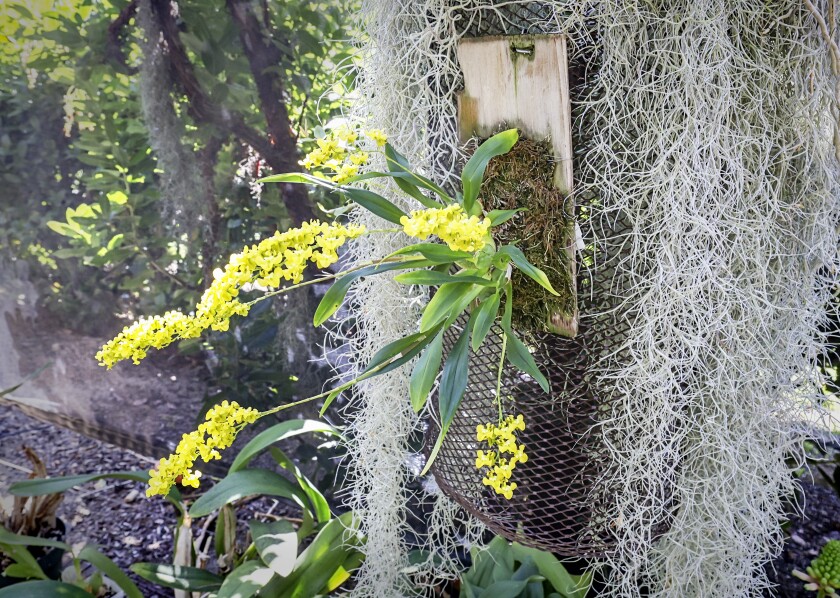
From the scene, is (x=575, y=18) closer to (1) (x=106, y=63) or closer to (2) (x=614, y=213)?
(2) (x=614, y=213)

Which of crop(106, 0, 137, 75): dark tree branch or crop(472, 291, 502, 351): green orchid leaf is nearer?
crop(472, 291, 502, 351): green orchid leaf

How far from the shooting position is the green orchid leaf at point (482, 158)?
2.08 feet

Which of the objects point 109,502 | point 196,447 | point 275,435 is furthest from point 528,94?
point 109,502

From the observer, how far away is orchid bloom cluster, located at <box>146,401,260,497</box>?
64 cm

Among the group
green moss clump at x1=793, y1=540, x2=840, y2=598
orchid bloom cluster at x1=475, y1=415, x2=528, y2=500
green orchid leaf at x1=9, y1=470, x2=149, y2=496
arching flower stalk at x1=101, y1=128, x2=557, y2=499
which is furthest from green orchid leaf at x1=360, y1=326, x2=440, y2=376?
green moss clump at x1=793, y1=540, x2=840, y2=598

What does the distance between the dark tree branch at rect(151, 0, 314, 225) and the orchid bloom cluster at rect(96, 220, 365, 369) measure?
27.2 inches

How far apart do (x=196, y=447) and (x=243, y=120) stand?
2.70 ft

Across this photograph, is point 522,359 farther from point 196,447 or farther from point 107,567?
point 107,567

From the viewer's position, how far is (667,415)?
28.5 inches

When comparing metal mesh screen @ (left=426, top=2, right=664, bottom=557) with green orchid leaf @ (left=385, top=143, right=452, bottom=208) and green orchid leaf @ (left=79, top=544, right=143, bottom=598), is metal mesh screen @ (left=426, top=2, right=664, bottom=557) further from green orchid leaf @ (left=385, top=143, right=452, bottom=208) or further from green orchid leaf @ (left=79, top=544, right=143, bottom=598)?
green orchid leaf @ (left=79, top=544, right=143, bottom=598)

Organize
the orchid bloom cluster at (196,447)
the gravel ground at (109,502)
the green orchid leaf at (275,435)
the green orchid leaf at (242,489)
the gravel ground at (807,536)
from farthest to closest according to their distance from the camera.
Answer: the gravel ground at (109,502) → the gravel ground at (807,536) → the green orchid leaf at (275,435) → the green orchid leaf at (242,489) → the orchid bloom cluster at (196,447)

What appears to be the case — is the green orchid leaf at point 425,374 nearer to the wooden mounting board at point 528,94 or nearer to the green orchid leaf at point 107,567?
the wooden mounting board at point 528,94

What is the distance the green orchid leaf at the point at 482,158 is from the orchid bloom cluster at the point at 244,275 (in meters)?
0.11

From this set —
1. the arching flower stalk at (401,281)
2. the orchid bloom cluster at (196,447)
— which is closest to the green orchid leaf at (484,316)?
the arching flower stalk at (401,281)
